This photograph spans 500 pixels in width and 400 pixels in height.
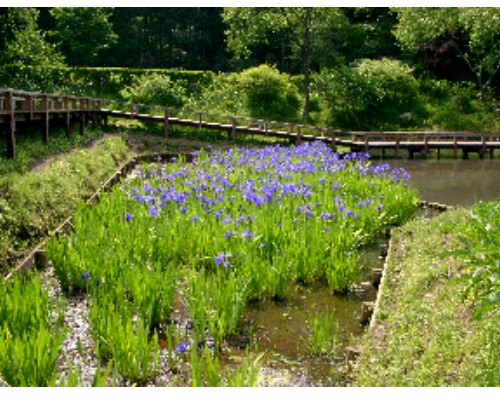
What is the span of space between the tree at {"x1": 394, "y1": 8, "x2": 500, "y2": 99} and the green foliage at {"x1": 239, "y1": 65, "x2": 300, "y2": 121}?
22.0ft

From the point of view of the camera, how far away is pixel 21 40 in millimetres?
26547

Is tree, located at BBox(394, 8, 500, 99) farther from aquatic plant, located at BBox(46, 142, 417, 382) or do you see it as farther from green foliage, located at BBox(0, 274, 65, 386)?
green foliage, located at BBox(0, 274, 65, 386)

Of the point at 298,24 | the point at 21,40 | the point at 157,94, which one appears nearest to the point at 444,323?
the point at 21,40

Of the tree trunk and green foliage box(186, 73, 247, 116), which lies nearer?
the tree trunk

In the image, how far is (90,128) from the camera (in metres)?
24.1

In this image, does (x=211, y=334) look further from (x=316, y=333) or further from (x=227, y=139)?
(x=227, y=139)

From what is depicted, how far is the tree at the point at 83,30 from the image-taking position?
39906mm

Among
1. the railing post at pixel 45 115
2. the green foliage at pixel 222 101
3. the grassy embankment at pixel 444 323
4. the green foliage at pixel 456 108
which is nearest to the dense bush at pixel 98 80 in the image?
the green foliage at pixel 222 101

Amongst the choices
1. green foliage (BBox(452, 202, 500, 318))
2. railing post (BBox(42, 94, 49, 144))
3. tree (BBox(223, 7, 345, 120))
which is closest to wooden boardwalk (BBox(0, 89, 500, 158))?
railing post (BBox(42, 94, 49, 144))

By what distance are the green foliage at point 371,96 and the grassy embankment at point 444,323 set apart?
75.9ft

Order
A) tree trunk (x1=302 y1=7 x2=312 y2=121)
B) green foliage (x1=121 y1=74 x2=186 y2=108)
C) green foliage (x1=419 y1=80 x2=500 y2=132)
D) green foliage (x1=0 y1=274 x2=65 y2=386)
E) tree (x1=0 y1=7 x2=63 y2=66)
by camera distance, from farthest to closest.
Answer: green foliage (x1=121 y1=74 x2=186 y2=108) < green foliage (x1=419 y1=80 x2=500 y2=132) < tree trunk (x1=302 y1=7 x2=312 y2=121) < tree (x1=0 y1=7 x2=63 y2=66) < green foliage (x1=0 y1=274 x2=65 y2=386)

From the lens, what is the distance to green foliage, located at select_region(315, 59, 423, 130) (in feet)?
100.0

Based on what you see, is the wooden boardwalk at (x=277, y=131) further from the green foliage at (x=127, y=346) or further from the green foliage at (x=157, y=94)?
the green foliage at (x=127, y=346)

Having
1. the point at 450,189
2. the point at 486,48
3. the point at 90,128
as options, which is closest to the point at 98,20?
the point at 90,128
